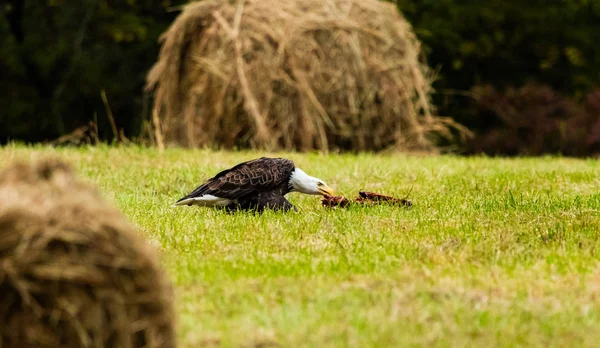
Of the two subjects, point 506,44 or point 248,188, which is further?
point 506,44

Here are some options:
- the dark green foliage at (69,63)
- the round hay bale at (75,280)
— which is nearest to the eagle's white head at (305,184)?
Result: the round hay bale at (75,280)

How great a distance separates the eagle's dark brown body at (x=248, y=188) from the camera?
22.9 feet

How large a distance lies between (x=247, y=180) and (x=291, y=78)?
748cm

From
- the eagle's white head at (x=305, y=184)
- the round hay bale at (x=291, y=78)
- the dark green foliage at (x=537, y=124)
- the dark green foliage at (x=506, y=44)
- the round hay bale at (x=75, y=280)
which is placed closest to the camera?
the round hay bale at (x=75, y=280)

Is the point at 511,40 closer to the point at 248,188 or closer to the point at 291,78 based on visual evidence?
the point at 291,78

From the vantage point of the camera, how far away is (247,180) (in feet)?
22.9

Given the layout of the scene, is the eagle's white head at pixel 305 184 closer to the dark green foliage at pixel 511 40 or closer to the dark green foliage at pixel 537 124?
the dark green foliage at pixel 537 124

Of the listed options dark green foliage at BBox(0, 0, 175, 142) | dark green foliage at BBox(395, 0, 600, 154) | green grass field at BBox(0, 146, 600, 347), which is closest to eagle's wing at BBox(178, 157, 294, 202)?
green grass field at BBox(0, 146, 600, 347)

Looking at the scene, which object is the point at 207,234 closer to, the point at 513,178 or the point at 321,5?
the point at 513,178

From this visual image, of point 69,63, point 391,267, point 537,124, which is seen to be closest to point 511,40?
point 537,124

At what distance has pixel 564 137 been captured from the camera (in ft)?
61.0

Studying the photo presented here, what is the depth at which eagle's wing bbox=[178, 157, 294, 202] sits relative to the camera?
697 cm

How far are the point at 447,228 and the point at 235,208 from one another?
65.4 inches

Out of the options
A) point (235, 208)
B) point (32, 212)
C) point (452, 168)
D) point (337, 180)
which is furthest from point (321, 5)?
point (32, 212)
